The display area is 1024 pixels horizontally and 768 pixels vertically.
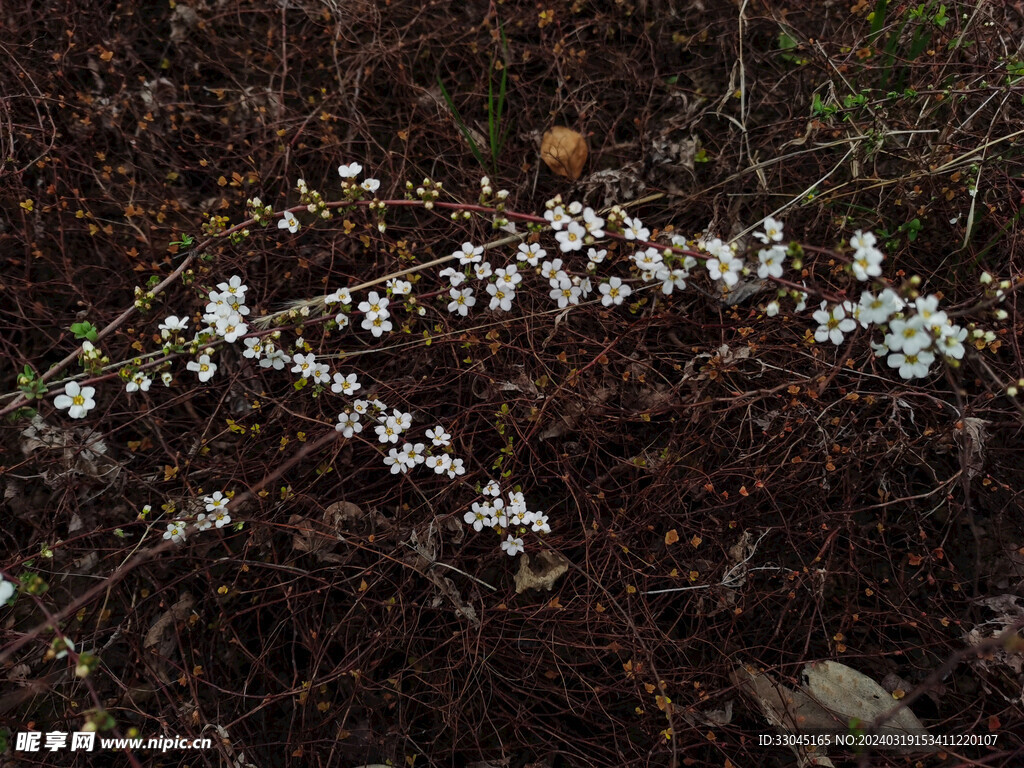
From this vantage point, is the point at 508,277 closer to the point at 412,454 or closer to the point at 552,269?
the point at 552,269

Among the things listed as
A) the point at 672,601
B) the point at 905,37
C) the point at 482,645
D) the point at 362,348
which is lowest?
the point at 482,645

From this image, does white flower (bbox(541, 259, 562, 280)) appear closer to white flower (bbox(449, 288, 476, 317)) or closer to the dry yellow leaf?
white flower (bbox(449, 288, 476, 317))

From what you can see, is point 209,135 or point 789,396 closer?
point 789,396

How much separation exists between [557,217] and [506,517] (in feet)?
4.22

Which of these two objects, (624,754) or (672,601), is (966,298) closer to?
(672,601)

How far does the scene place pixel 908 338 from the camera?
5.89 ft

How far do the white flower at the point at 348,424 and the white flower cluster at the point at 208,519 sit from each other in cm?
55

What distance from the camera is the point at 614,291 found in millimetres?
2484

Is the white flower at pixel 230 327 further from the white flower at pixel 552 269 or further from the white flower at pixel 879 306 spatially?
the white flower at pixel 879 306

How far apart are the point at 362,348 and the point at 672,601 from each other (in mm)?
1852

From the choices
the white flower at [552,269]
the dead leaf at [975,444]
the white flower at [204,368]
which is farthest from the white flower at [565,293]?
the dead leaf at [975,444]

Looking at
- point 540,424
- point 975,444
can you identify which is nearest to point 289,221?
point 540,424

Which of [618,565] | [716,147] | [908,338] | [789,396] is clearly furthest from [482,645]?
[716,147]

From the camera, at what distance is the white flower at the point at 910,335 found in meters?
1.77
